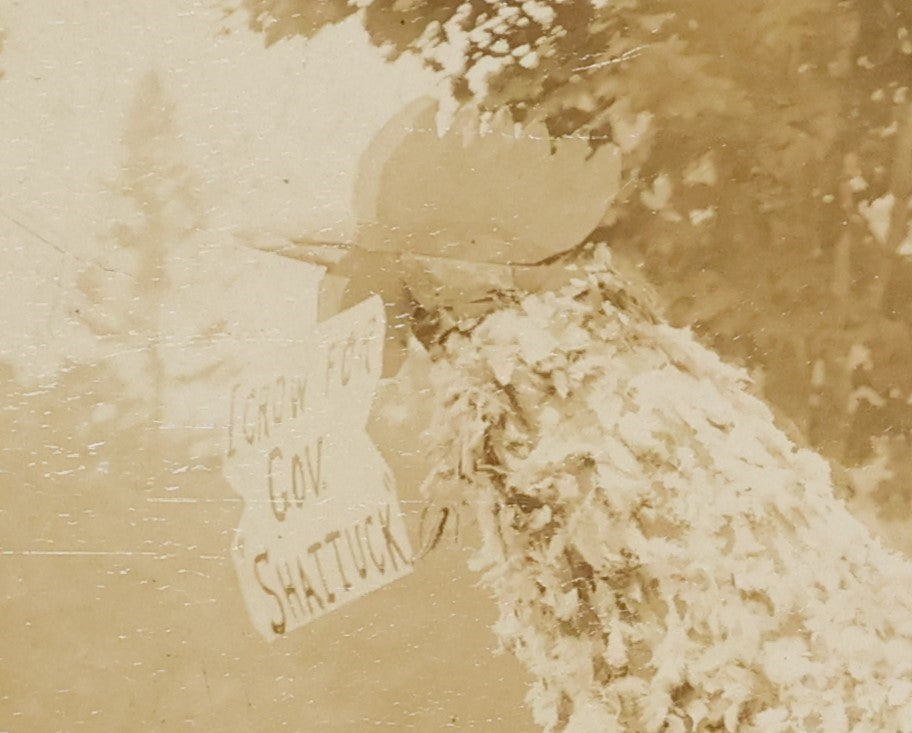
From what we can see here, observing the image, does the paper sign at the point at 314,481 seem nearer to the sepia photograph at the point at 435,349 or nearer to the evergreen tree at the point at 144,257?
the sepia photograph at the point at 435,349

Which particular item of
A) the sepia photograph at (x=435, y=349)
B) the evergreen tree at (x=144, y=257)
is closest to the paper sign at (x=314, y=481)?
the sepia photograph at (x=435, y=349)

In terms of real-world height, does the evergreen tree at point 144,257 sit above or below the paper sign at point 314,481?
above

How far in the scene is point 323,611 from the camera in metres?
0.74

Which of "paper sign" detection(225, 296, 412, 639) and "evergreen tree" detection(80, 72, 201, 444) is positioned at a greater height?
"evergreen tree" detection(80, 72, 201, 444)

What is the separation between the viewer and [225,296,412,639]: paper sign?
74 cm

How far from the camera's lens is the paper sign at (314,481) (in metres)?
0.74

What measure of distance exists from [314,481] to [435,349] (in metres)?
0.19

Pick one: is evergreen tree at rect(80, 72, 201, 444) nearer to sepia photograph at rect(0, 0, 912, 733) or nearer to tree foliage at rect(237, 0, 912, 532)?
sepia photograph at rect(0, 0, 912, 733)

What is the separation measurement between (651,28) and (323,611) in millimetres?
682

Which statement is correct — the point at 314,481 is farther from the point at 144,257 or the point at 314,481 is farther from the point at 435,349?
the point at 144,257

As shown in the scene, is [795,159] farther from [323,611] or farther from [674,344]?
[323,611]

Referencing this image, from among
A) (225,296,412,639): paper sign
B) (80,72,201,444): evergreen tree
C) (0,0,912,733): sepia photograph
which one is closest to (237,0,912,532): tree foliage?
(0,0,912,733): sepia photograph

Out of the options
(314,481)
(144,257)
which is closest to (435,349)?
(314,481)

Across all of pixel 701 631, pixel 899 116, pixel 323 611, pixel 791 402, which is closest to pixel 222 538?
pixel 323 611
